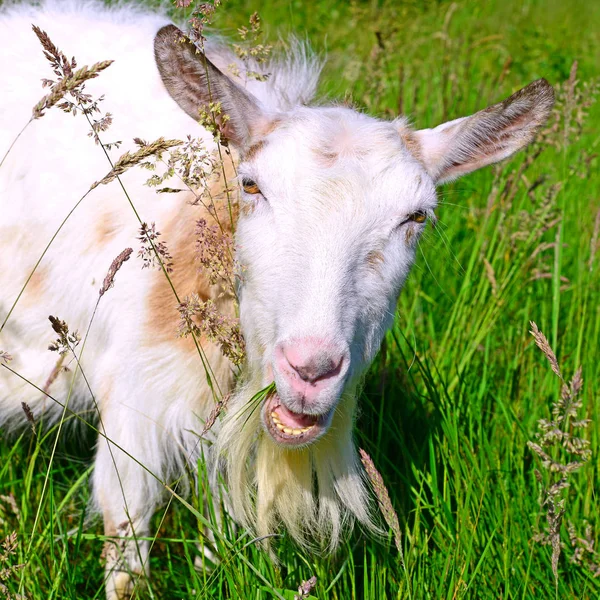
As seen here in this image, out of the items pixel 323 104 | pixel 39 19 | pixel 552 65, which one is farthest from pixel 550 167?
pixel 39 19

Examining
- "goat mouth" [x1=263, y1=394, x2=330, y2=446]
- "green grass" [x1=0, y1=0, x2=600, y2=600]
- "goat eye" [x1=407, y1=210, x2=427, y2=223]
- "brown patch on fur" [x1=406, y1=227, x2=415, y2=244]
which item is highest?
"goat eye" [x1=407, y1=210, x2=427, y2=223]

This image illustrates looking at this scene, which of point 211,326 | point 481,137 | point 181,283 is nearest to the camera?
point 211,326

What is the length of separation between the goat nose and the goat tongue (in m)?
0.19

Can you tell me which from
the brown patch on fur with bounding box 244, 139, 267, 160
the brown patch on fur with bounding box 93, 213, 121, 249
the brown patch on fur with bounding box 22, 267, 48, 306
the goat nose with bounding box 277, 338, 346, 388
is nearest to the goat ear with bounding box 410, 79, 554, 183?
the brown patch on fur with bounding box 244, 139, 267, 160

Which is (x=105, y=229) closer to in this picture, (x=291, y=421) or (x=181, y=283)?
(x=181, y=283)

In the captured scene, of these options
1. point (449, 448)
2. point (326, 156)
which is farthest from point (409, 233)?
point (449, 448)

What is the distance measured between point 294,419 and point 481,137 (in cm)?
121

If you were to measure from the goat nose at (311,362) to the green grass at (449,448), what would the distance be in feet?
1.45

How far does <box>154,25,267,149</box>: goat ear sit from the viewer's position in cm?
260

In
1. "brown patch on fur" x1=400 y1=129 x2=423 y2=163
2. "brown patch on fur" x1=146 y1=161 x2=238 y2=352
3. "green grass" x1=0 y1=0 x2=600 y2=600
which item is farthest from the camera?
"brown patch on fur" x1=146 y1=161 x2=238 y2=352

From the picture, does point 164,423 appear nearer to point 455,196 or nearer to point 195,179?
point 195,179

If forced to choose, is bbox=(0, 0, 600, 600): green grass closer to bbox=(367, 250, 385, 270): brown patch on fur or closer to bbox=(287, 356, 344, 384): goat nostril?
bbox=(287, 356, 344, 384): goat nostril

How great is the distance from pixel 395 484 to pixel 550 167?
2792 millimetres

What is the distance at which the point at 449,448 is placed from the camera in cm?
310
